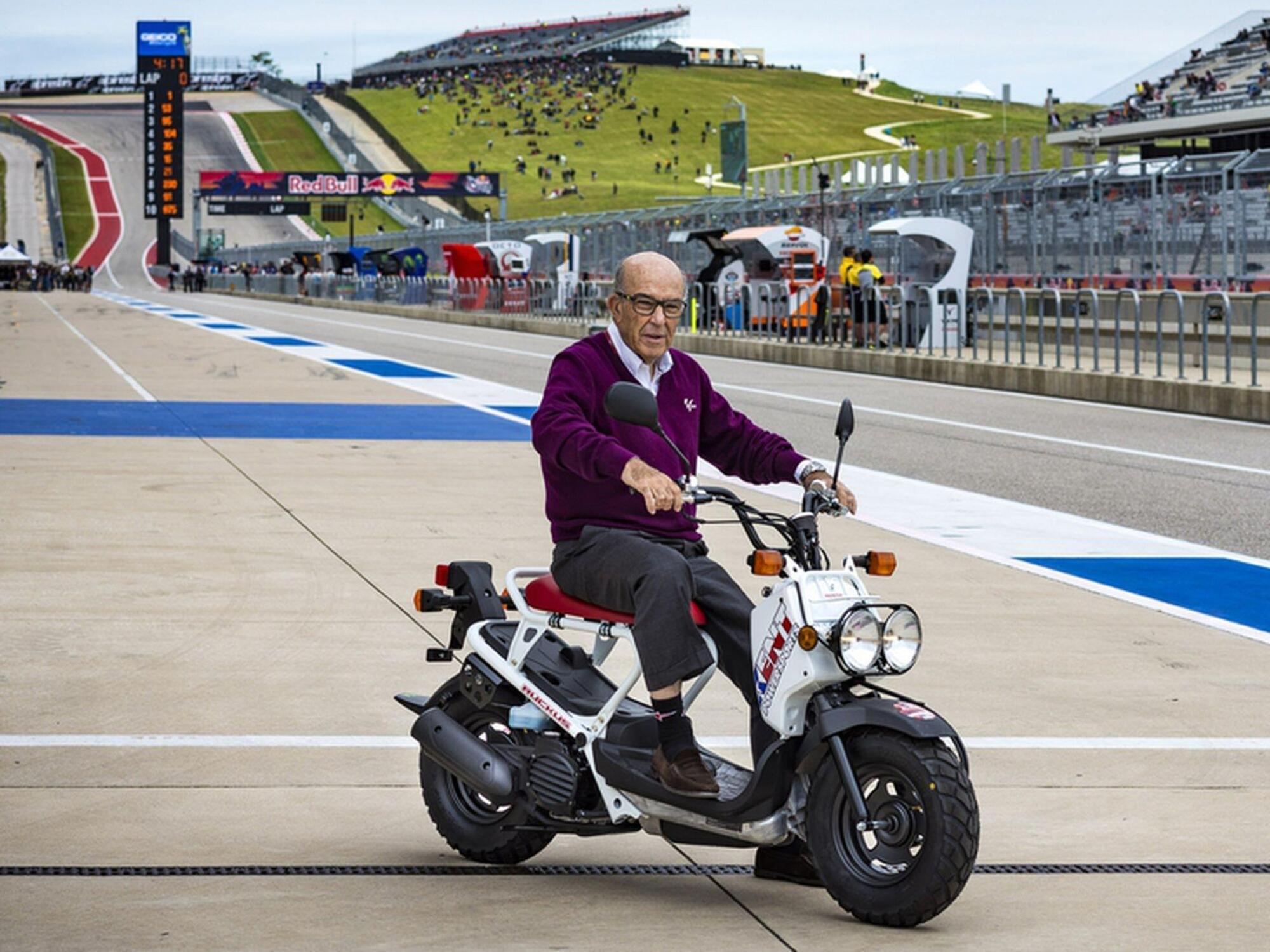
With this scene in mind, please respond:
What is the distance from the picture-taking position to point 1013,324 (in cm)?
3316

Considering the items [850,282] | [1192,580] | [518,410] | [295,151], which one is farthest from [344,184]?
[1192,580]

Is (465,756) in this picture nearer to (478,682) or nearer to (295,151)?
(478,682)

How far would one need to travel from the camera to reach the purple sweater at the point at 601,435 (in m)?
5.46

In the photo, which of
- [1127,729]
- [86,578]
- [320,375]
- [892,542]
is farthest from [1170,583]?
[320,375]

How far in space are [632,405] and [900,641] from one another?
823mm

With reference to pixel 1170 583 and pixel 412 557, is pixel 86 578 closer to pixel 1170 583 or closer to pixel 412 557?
pixel 412 557

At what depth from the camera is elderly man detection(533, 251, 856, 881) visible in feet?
17.1

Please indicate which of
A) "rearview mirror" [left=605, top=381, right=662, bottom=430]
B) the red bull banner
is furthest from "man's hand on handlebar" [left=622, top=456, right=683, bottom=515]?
the red bull banner

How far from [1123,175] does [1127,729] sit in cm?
2625

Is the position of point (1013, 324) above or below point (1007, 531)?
above

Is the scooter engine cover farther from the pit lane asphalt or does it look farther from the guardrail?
the guardrail

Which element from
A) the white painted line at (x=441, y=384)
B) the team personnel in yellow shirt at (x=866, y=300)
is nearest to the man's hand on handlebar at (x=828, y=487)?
the white painted line at (x=441, y=384)

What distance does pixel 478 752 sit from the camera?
5.59 metres

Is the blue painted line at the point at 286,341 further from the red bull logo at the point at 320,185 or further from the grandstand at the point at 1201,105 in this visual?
the red bull logo at the point at 320,185
